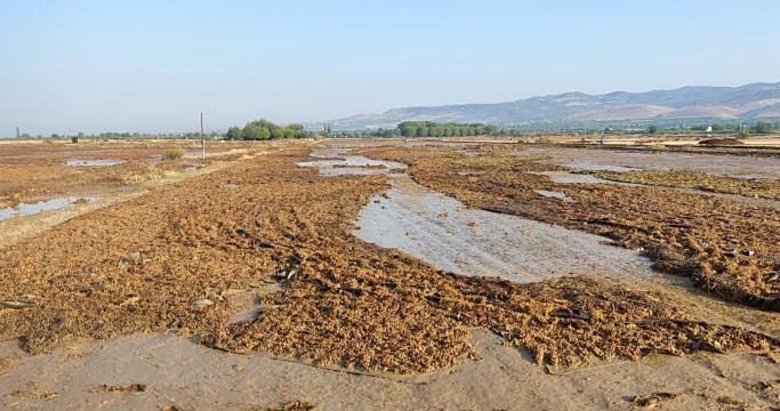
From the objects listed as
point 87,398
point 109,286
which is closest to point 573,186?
point 109,286

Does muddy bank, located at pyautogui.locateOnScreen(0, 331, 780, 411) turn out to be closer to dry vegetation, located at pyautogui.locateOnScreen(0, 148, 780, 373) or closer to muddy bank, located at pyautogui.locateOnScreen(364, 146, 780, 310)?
dry vegetation, located at pyautogui.locateOnScreen(0, 148, 780, 373)

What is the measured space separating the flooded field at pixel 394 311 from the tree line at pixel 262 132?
376 ft

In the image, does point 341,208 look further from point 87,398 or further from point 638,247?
point 87,398

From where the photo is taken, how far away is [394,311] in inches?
319

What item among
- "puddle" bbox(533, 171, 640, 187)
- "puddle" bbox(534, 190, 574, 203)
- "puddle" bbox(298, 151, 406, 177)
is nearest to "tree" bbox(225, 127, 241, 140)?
"puddle" bbox(298, 151, 406, 177)

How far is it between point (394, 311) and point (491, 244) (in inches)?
228

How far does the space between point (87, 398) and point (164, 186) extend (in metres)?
23.8

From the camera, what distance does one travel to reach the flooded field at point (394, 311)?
19.4 feet

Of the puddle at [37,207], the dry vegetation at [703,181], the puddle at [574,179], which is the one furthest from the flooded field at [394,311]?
the puddle at [574,179]

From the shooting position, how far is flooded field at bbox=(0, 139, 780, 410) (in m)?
5.92

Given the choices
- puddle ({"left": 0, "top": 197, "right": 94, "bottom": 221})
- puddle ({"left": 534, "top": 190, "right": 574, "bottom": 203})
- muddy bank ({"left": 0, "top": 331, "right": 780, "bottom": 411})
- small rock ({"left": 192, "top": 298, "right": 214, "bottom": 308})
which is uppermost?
puddle ({"left": 0, "top": 197, "right": 94, "bottom": 221})

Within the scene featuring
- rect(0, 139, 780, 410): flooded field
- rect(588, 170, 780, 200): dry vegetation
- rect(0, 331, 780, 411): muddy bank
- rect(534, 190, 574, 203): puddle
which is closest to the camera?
rect(0, 331, 780, 411): muddy bank

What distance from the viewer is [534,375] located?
6.16 metres

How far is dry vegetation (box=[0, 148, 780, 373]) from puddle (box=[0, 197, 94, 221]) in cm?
472
